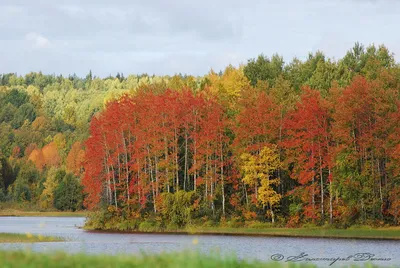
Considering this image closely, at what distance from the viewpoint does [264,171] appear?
65.1m

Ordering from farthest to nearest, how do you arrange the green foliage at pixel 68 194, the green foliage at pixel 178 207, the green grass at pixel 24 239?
the green foliage at pixel 68 194 → the green foliage at pixel 178 207 → the green grass at pixel 24 239

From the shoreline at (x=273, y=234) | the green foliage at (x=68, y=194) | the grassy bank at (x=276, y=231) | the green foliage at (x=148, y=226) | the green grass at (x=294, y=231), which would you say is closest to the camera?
the shoreline at (x=273, y=234)

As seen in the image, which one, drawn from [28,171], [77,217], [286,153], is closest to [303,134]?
[286,153]

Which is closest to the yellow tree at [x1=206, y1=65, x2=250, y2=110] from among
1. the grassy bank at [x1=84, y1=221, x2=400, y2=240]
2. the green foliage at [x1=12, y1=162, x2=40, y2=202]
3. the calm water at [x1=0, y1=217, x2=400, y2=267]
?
the grassy bank at [x1=84, y1=221, x2=400, y2=240]

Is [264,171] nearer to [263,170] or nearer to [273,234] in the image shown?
[263,170]

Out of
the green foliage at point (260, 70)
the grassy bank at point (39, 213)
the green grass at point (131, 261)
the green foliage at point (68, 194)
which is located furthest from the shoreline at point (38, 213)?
the green grass at point (131, 261)

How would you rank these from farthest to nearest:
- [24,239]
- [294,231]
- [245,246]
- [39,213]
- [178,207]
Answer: [39,213], [178,207], [294,231], [24,239], [245,246]

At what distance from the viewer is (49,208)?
4929 inches

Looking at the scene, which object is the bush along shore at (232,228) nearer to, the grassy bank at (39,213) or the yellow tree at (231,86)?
the yellow tree at (231,86)

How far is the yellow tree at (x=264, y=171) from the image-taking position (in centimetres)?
6431

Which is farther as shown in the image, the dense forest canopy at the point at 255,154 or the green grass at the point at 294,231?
the dense forest canopy at the point at 255,154

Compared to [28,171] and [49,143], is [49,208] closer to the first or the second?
[28,171]

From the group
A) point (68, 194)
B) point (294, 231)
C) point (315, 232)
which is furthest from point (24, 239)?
point (68, 194)

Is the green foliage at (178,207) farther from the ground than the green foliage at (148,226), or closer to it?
farther from the ground
